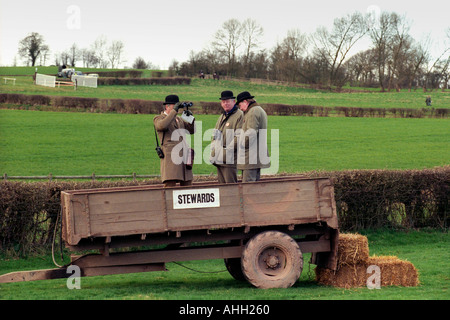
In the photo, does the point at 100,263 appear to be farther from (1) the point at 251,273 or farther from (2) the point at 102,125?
(2) the point at 102,125

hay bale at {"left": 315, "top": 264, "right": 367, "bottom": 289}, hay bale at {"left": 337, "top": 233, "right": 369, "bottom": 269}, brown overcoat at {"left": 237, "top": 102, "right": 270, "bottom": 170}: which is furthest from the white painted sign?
hay bale at {"left": 315, "top": 264, "right": 367, "bottom": 289}

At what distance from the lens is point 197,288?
1076 centimetres

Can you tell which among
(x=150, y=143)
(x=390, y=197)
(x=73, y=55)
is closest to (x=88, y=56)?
(x=73, y=55)

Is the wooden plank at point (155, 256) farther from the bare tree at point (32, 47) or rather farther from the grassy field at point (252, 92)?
the bare tree at point (32, 47)

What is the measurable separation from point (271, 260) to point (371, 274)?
1.72 m

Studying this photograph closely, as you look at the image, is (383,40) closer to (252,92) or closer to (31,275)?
(252,92)

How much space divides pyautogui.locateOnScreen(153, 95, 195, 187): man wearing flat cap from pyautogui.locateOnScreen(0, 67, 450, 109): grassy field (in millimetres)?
47887

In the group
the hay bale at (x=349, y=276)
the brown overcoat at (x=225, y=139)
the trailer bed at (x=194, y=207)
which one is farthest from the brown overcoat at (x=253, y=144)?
the hay bale at (x=349, y=276)

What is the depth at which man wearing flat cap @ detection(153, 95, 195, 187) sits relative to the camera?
1070cm

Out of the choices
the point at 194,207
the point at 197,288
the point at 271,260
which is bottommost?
the point at 197,288

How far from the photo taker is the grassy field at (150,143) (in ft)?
109

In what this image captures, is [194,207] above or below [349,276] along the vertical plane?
above
